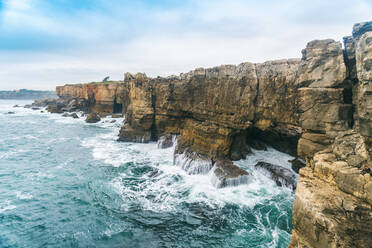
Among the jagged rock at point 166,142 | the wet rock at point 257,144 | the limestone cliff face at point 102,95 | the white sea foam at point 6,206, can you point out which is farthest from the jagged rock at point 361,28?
the limestone cliff face at point 102,95

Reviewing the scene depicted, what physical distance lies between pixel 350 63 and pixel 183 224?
36.0 ft

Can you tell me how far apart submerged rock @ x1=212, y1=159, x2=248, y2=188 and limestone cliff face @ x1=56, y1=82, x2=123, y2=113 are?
133 ft

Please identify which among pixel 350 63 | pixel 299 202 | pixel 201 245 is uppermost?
pixel 350 63

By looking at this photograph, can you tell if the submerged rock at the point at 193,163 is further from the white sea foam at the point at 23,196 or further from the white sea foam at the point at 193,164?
the white sea foam at the point at 23,196

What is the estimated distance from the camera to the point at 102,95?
5184cm

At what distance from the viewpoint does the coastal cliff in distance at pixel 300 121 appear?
450 centimetres

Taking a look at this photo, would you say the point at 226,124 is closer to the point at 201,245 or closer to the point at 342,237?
the point at 201,245

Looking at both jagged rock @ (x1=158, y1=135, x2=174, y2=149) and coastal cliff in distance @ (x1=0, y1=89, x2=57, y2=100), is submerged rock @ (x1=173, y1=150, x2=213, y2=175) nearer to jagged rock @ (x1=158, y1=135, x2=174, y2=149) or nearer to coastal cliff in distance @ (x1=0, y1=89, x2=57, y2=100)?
jagged rock @ (x1=158, y1=135, x2=174, y2=149)

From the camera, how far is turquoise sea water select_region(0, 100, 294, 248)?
8773 millimetres

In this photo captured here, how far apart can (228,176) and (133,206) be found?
6562 mm

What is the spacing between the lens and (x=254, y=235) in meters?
8.80

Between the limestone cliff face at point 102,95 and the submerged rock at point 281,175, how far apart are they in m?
42.1

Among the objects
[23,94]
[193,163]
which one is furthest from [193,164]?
[23,94]

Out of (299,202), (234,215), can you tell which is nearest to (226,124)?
(234,215)
